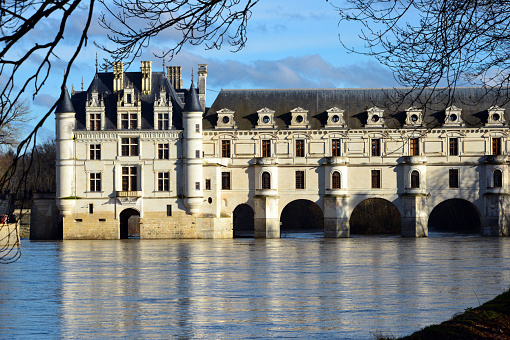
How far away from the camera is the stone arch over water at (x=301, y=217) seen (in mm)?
78000

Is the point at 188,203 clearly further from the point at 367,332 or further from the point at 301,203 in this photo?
the point at 367,332

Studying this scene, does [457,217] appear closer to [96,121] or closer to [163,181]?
[163,181]

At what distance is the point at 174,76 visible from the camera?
6538 centimetres

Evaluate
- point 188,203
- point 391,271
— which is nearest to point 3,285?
point 391,271

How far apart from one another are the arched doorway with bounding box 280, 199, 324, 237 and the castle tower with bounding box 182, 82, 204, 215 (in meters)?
21.5

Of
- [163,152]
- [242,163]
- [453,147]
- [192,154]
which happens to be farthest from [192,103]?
[453,147]

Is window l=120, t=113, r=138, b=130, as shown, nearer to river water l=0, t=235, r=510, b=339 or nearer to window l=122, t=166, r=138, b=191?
window l=122, t=166, r=138, b=191

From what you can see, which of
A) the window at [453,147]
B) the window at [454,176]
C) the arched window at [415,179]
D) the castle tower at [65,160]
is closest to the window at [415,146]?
the arched window at [415,179]

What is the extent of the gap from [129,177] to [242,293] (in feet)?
121

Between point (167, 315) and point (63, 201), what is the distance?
40971 mm

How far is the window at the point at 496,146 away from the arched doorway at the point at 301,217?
77.3 ft

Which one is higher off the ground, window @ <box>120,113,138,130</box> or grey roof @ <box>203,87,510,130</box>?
grey roof @ <box>203,87,510,130</box>

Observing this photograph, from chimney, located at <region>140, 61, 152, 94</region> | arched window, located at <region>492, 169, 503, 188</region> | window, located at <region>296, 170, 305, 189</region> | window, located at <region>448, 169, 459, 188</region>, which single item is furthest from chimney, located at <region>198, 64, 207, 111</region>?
arched window, located at <region>492, 169, 503, 188</region>

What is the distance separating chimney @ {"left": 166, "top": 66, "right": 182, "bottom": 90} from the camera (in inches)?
2559
